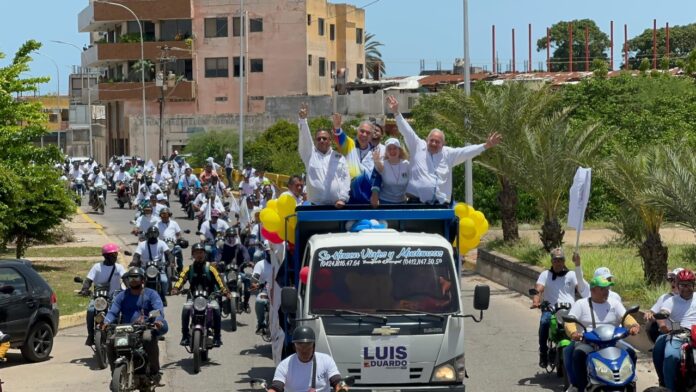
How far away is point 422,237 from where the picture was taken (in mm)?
12852

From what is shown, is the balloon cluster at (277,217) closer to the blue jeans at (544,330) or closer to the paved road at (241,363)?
the paved road at (241,363)

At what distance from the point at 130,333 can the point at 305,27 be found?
7348 centimetres

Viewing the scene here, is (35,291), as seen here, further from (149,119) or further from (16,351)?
(149,119)

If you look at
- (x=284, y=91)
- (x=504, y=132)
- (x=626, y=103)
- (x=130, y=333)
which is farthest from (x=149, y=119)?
(x=130, y=333)

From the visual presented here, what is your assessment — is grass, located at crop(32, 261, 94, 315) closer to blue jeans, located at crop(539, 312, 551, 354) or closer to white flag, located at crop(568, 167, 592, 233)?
blue jeans, located at crop(539, 312, 551, 354)

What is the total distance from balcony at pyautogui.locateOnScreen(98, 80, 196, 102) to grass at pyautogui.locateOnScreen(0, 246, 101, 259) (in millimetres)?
49427

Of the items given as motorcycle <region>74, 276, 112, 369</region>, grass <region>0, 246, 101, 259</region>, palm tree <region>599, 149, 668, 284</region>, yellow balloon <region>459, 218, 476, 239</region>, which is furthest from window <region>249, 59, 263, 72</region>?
yellow balloon <region>459, 218, 476, 239</region>

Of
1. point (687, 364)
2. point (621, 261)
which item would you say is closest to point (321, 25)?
point (621, 261)

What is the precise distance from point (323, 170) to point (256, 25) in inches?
2893

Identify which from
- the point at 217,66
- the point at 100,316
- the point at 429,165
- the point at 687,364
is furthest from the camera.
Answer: the point at 217,66

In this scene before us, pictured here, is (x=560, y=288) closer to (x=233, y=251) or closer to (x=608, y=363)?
(x=608, y=363)

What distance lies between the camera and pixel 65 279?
93.3ft

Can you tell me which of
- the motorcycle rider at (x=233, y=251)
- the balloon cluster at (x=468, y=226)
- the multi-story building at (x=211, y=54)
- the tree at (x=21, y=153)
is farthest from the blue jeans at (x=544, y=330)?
the multi-story building at (x=211, y=54)

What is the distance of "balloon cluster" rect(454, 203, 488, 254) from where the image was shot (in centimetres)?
1443
